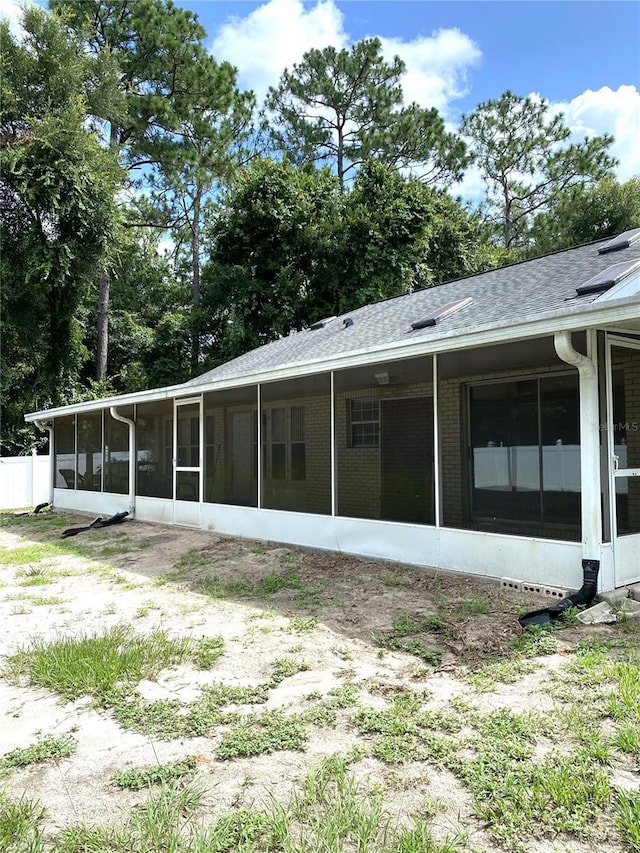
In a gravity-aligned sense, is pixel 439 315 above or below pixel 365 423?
above

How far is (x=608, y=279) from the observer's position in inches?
222

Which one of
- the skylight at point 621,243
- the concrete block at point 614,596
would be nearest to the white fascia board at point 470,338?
the concrete block at point 614,596

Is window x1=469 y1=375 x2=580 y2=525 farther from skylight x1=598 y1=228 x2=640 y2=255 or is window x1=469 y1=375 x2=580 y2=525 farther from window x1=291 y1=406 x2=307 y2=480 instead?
skylight x1=598 y1=228 x2=640 y2=255

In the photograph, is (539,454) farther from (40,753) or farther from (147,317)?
(147,317)

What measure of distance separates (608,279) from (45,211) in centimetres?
1690

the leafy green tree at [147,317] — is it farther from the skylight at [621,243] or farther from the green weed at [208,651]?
the green weed at [208,651]

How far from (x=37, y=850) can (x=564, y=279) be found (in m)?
6.92

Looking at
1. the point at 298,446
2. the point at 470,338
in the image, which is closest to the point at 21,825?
the point at 470,338

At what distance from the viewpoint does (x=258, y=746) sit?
117 inches

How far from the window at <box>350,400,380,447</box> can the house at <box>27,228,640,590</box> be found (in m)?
0.02

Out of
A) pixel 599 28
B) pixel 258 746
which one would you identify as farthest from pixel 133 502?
pixel 599 28

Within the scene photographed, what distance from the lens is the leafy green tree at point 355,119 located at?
81.5ft

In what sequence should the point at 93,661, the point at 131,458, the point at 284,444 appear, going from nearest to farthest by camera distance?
1. the point at 93,661
2. the point at 284,444
3. the point at 131,458

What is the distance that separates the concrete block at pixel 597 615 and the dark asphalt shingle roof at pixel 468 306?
235cm
